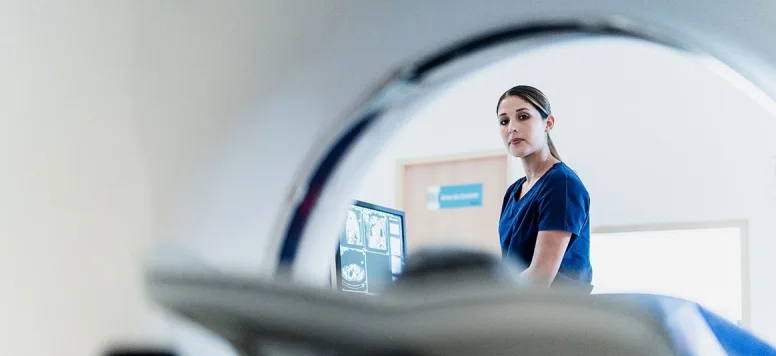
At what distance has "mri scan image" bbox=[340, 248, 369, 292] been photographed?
1.13 metres

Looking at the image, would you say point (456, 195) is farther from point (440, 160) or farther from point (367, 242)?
point (367, 242)

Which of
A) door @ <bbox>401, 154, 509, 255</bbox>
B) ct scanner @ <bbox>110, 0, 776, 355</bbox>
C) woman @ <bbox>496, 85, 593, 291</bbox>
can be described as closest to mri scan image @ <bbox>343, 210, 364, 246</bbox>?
woman @ <bbox>496, 85, 593, 291</bbox>

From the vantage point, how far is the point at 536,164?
1018mm

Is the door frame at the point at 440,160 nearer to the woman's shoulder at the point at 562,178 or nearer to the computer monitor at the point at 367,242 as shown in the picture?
the computer monitor at the point at 367,242

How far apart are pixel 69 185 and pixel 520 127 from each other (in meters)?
0.73

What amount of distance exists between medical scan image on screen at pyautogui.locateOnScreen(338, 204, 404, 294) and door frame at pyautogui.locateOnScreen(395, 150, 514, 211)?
2.20m

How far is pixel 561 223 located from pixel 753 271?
2.43 meters

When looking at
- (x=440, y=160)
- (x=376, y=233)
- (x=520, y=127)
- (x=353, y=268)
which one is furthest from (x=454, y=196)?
(x=520, y=127)

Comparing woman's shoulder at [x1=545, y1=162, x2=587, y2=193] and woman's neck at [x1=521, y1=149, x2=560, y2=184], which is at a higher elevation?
woman's neck at [x1=521, y1=149, x2=560, y2=184]

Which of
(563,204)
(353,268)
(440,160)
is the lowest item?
(353,268)

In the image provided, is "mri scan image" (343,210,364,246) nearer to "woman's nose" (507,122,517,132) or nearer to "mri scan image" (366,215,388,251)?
"mri scan image" (366,215,388,251)

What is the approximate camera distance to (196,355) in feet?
1.29

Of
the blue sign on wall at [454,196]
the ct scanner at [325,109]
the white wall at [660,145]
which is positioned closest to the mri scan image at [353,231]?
the ct scanner at [325,109]

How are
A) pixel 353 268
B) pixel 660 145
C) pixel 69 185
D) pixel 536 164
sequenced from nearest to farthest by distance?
pixel 69 185 < pixel 536 164 < pixel 353 268 < pixel 660 145
